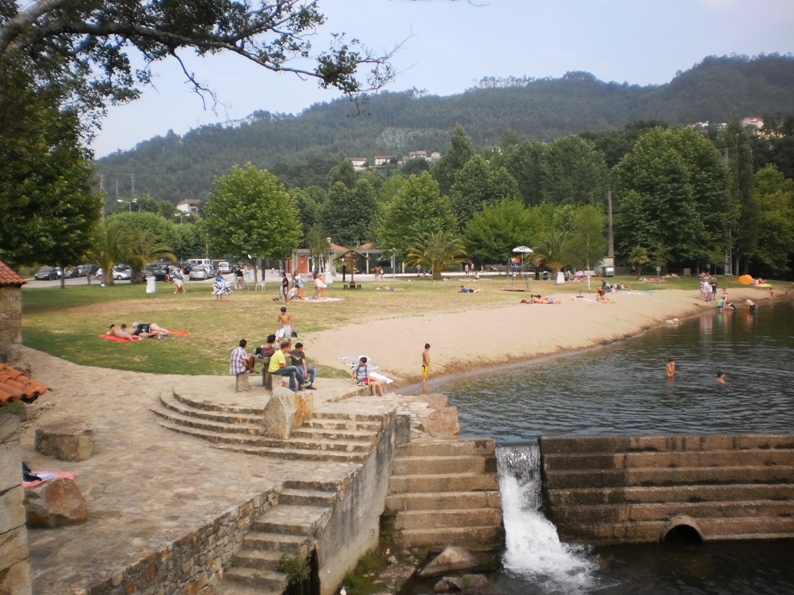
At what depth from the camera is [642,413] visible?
72.1 feet

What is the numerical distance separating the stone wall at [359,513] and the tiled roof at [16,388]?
5.79 metres

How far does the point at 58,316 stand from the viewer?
32500 mm

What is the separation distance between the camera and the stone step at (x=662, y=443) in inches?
619

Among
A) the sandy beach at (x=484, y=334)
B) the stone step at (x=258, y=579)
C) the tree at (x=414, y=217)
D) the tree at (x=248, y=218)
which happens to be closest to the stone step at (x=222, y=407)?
the stone step at (x=258, y=579)

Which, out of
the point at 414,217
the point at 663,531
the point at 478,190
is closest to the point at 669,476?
the point at 663,531

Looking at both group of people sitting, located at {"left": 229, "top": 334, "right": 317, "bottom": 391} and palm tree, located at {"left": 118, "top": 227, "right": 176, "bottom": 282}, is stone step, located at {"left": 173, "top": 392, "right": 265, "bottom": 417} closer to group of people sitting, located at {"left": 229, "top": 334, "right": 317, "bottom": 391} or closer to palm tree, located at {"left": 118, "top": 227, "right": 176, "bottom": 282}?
group of people sitting, located at {"left": 229, "top": 334, "right": 317, "bottom": 391}

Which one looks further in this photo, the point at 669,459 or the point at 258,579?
the point at 669,459

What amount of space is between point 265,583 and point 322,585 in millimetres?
1185

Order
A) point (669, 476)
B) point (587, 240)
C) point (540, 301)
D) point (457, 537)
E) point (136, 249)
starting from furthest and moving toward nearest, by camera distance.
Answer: point (587, 240)
point (136, 249)
point (540, 301)
point (669, 476)
point (457, 537)

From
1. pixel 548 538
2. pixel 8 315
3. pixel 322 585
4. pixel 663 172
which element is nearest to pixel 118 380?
pixel 8 315

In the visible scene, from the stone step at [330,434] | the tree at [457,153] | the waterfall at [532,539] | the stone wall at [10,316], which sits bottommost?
the waterfall at [532,539]

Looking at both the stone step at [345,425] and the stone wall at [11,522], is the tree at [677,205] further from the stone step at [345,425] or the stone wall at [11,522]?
the stone wall at [11,522]

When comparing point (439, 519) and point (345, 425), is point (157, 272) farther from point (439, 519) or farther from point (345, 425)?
point (439, 519)

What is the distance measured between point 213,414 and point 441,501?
5493 mm
